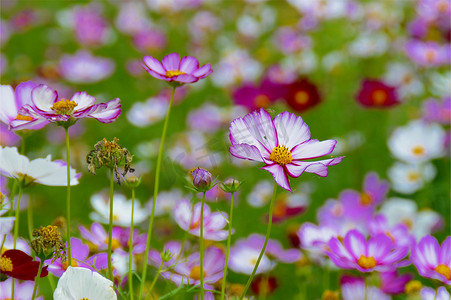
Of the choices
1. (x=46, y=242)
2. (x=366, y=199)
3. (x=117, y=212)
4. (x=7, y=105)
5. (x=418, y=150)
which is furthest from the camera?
(x=418, y=150)

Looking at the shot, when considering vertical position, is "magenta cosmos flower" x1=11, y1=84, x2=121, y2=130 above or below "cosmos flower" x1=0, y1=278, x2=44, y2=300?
above

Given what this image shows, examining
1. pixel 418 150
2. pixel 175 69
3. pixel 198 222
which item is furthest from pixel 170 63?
pixel 418 150

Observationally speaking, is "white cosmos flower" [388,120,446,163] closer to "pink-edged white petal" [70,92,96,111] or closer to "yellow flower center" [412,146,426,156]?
"yellow flower center" [412,146,426,156]

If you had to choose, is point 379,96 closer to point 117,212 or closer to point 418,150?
point 418,150

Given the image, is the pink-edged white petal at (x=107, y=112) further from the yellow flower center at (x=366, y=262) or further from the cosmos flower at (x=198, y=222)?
the yellow flower center at (x=366, y=262)

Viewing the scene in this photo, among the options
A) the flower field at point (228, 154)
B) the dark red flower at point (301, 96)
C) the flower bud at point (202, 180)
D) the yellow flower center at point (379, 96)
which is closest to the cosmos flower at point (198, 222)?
the flower field at point (228, 154)

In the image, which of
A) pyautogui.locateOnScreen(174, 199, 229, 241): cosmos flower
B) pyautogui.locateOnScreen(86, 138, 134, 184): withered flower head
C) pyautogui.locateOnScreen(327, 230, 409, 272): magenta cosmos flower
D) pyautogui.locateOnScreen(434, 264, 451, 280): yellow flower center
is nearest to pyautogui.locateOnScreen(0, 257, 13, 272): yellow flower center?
pyautogui.locateOnScreen(86, 138, 134, 184): withered flower head
